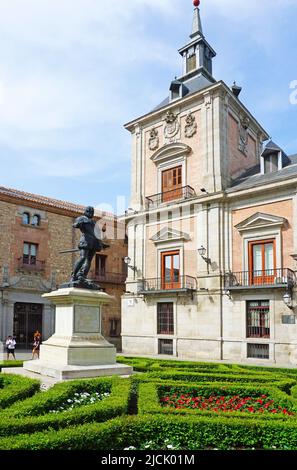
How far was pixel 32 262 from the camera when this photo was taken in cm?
2847

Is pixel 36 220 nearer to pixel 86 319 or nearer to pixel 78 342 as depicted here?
pixel 86 319

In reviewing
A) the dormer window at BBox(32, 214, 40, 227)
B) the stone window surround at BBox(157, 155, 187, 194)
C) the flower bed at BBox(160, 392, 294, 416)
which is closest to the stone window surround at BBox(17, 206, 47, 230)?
the dormer window at BBox(32, 214, 40, 227)

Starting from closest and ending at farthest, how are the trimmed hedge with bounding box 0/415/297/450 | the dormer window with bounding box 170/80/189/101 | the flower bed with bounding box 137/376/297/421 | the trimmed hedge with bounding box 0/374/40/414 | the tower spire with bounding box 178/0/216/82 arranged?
the trimmed hedge with bounding box 0/415/297/450 < the trimmed hedge with bounding box 0/374/40/414 < the flower bed with bounding box 137/376/297/421 < the dormer window with bounding box 170/80/189/101 < the tower spire with bounding box 178/0/216/82

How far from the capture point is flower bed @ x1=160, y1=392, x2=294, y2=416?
761 centimetres

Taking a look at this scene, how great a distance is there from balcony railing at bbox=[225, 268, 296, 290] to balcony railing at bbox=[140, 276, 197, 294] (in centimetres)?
212

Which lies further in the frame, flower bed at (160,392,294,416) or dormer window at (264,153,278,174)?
dormer window at (264,153,278,174)

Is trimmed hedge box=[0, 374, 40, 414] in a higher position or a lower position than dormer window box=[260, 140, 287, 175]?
lower

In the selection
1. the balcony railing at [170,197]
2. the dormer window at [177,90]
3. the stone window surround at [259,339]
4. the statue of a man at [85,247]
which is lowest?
the stone window surround at [259,339]

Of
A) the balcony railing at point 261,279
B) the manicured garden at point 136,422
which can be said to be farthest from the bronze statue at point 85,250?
the balcony railing at point 261,279

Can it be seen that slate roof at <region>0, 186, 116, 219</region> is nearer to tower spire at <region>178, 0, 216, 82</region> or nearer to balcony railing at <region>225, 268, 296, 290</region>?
tower spire at <region>178, 0, 216, 82</region>

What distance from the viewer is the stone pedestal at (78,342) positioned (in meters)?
10.5

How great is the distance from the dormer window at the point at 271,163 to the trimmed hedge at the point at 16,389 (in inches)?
699

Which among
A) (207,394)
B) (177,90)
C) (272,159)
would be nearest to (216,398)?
(207,394)

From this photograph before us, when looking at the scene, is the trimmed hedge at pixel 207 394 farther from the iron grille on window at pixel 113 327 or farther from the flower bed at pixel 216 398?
the iron grille on window at pixel 113 327
